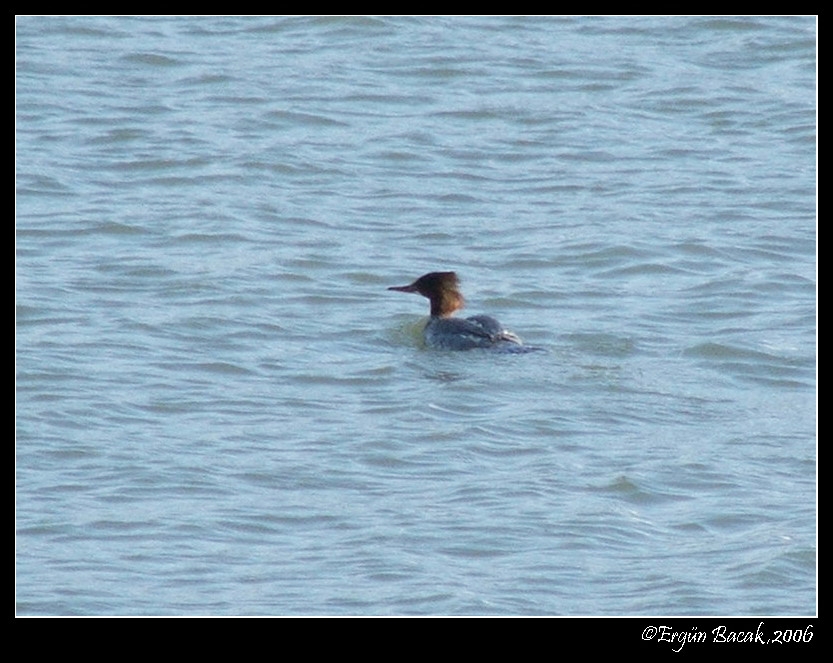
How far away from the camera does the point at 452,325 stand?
11.8 meters

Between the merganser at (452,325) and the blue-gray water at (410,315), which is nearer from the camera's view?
the blue-gray water at (410,315)

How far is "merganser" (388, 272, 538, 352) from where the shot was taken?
11.4 meters

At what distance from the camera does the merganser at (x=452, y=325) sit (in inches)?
451

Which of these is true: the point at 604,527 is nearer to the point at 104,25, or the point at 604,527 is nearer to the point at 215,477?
the point at 215,477

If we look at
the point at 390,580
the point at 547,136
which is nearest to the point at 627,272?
the point at 547,136

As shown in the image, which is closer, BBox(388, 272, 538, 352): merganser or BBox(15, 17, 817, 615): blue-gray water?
BBox(15, 17, 817, 615): blue-gray water

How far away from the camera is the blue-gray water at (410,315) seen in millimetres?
7789

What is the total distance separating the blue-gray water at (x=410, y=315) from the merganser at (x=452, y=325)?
20 centimetres

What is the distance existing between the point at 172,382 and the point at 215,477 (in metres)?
1.85

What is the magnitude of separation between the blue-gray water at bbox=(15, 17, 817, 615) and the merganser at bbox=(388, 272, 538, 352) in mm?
200

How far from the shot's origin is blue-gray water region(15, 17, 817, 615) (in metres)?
7.79

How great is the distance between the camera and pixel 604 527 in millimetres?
8188

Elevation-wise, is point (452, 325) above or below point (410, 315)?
above

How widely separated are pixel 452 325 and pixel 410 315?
801mm
